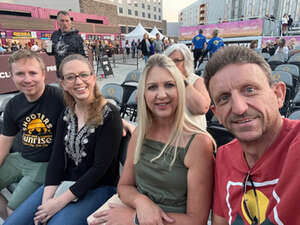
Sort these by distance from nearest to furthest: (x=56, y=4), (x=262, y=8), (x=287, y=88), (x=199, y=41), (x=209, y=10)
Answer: (x=287, y=88) < (x=199, y=41) < (x=262, y=8) < (x=56, y=4) < (x=209, y=10)

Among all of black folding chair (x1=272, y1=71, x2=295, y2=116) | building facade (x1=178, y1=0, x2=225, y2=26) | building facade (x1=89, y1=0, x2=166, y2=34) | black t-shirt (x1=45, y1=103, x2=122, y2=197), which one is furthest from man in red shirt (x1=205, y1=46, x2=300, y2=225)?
building facade (x1=89, y1=0, x2=166, y2=34)

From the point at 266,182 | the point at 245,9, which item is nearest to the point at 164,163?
the point at 266,182

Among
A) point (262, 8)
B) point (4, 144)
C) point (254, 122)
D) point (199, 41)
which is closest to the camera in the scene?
point (254, 122)

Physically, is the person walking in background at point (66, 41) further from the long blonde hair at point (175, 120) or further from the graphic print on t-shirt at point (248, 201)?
the graphic print on t-shirt at point (248, 201)

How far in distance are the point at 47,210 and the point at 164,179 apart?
99 cm

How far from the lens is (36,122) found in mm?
1969

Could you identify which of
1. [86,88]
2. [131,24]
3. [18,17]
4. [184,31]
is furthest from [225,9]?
[86,88]

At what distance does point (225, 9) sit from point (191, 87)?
42.2 meters

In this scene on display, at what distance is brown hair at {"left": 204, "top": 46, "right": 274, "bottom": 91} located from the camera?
825 mm

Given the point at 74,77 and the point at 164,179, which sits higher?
the point at 74,77

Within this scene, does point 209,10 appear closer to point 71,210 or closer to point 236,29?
point 236,29

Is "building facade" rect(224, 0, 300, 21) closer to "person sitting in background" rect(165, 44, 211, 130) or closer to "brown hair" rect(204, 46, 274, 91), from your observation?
"person sitting in background" rect(165, 44, 211, 130)

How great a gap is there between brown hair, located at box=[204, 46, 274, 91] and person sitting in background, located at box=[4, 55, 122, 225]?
1.04 m

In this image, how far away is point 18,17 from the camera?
27.9 metres
